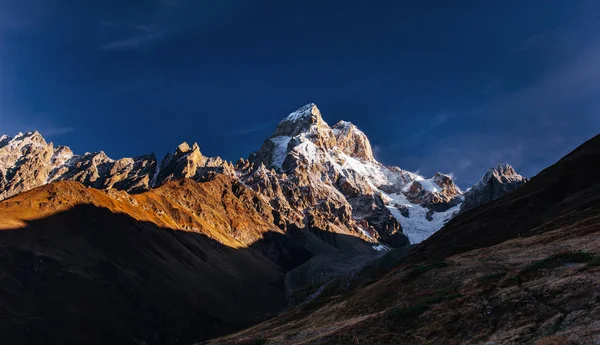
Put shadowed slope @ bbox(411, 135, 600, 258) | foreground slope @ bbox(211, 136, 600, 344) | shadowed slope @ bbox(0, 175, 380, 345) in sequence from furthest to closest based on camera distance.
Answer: shadowed slope @ bbox(0, 175, 380, 345), shadowed slope @ bbox(411, 135, 600, 258), foreground slope @ bbox(211, 136, 600, 344)

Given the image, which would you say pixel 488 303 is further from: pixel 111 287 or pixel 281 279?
pixel 281 279

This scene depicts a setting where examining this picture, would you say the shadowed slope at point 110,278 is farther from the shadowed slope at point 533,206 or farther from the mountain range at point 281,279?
the shadowed slope at point 533,206

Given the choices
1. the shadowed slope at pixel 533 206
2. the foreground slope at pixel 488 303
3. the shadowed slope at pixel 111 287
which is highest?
the shadowed slope at pixel 111 287

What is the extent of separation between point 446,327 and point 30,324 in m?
75.3

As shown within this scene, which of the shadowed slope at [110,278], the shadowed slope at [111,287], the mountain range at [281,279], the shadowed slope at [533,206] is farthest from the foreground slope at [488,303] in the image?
the shadowed slope at [110,278]

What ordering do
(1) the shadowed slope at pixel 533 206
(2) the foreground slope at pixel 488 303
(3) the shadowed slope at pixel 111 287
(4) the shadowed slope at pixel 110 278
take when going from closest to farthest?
1. (2) the foreground slope at pixel 488 303
2. (3) the shadowed slope at pixel 111 287
3. (1) the shadowed slope at pixel 533 206
4. (4) the shadowed slope at pixel 110 278

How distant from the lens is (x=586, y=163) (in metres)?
100

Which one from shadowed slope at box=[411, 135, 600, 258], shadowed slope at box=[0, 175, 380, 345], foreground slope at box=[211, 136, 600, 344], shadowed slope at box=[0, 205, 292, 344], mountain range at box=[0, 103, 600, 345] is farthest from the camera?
shadowed slope at box=[0, 175, 380, 345]

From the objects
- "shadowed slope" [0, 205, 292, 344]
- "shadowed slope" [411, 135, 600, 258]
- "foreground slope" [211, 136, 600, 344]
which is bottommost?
"foreground slope" [211, 136, 600, 344]

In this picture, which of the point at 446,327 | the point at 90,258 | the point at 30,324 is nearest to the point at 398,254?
the point at 90,258

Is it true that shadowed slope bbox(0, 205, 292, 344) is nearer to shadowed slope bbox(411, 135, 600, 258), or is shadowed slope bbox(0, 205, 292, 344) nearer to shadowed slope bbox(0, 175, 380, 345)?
shadowed slope bbox(0, 175, 380, 345)

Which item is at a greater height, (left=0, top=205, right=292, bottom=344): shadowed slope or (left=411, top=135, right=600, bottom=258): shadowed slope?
(left=0, top=205, right=292, bottom=344): shadowed slope

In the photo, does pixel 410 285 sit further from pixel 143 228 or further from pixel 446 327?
pixel 143 228

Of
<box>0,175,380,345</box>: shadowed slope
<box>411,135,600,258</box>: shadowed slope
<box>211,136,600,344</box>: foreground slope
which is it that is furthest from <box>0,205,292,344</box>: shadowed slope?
<box>211,136,600,344</box>: foreground slope
